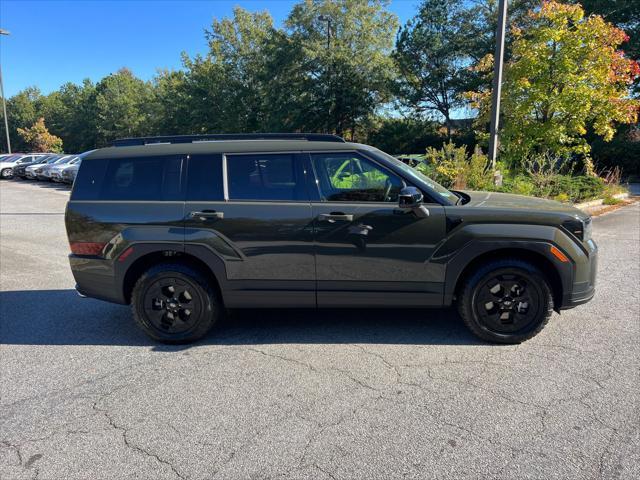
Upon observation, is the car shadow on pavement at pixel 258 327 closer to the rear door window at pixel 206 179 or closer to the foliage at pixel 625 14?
the rear door window at pixel 206 179

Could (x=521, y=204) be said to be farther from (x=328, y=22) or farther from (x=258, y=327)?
(x=328, y=22)

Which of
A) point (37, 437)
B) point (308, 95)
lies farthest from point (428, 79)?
point (37, 437)

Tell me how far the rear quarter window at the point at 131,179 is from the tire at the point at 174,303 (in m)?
0.70

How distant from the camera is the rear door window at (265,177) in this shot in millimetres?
4133

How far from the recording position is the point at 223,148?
167 inches

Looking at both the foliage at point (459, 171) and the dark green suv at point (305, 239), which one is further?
the foliage at point (459, 171)

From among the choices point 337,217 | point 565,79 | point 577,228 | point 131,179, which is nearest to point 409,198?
point 337,217

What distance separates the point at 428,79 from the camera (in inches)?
1278

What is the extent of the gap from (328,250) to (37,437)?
2.51 m

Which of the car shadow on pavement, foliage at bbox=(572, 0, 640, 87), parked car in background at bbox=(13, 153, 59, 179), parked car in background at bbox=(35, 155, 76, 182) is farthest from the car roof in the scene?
foliage at bbox=(572, 0, 640, 87)

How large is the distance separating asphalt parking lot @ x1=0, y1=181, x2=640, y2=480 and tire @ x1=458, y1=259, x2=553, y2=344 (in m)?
0.17

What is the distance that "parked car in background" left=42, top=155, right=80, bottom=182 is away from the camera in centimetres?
2342

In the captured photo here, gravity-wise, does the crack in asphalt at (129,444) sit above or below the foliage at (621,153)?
below

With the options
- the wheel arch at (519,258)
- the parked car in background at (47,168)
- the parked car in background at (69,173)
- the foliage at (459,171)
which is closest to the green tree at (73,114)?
the parked car in background at (47,168)
